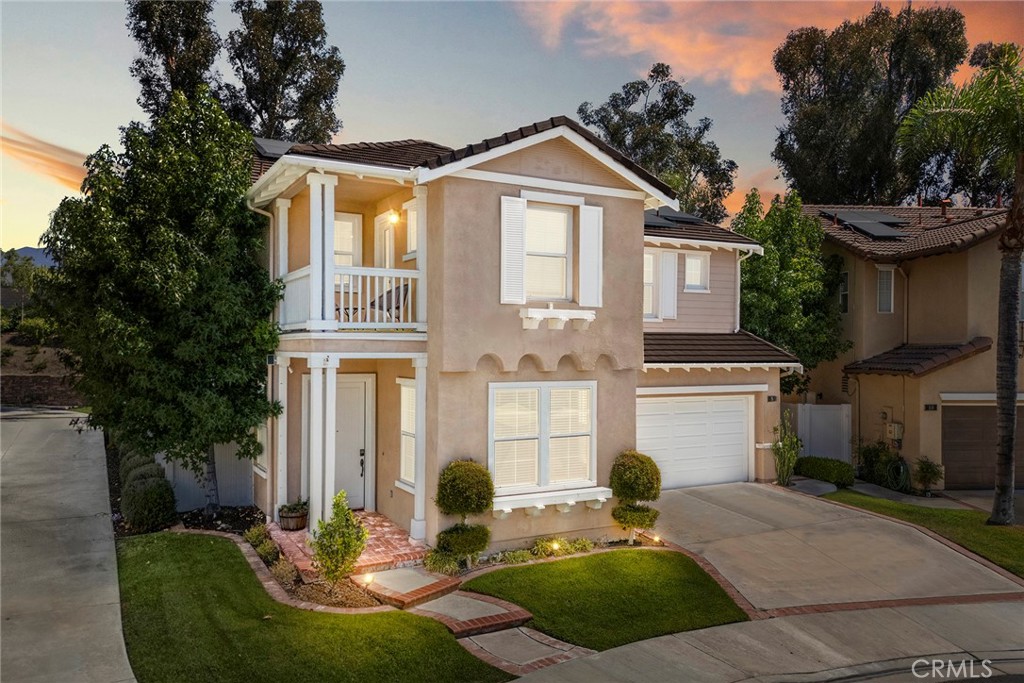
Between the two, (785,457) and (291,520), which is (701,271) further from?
(291,520)

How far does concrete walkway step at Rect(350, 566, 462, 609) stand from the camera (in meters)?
8.85

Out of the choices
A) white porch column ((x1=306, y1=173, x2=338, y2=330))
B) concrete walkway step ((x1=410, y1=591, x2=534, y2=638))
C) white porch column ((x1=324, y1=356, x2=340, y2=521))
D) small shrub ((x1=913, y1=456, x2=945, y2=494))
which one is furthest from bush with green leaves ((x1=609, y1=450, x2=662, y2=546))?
small shrub ((x1=913, y1=456, x2=945, y2=494))

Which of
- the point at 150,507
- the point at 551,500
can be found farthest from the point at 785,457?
the point at 150,507

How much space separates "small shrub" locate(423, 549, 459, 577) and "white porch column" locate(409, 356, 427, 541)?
0.69 meters

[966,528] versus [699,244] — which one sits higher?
[699,244]

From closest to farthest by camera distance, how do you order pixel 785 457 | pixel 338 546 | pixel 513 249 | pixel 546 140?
pixel 338 546, pixel 513 249, pixel 546 140, pixel 785 457

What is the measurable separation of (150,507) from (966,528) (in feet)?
49.3

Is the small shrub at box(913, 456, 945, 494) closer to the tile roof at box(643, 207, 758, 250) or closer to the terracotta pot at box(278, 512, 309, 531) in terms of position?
the tile roof at box(643, 207, 758, 250)

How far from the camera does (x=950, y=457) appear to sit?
56.0 feet

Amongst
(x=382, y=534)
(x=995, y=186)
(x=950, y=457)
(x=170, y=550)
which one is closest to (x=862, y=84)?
(x=995, y=186)

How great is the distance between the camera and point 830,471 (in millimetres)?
16562

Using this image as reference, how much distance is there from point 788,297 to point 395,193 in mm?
11695

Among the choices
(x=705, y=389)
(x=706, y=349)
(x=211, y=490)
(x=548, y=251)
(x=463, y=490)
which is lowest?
(x=211, y=490)

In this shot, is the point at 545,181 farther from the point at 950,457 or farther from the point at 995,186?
the point at 995,186
